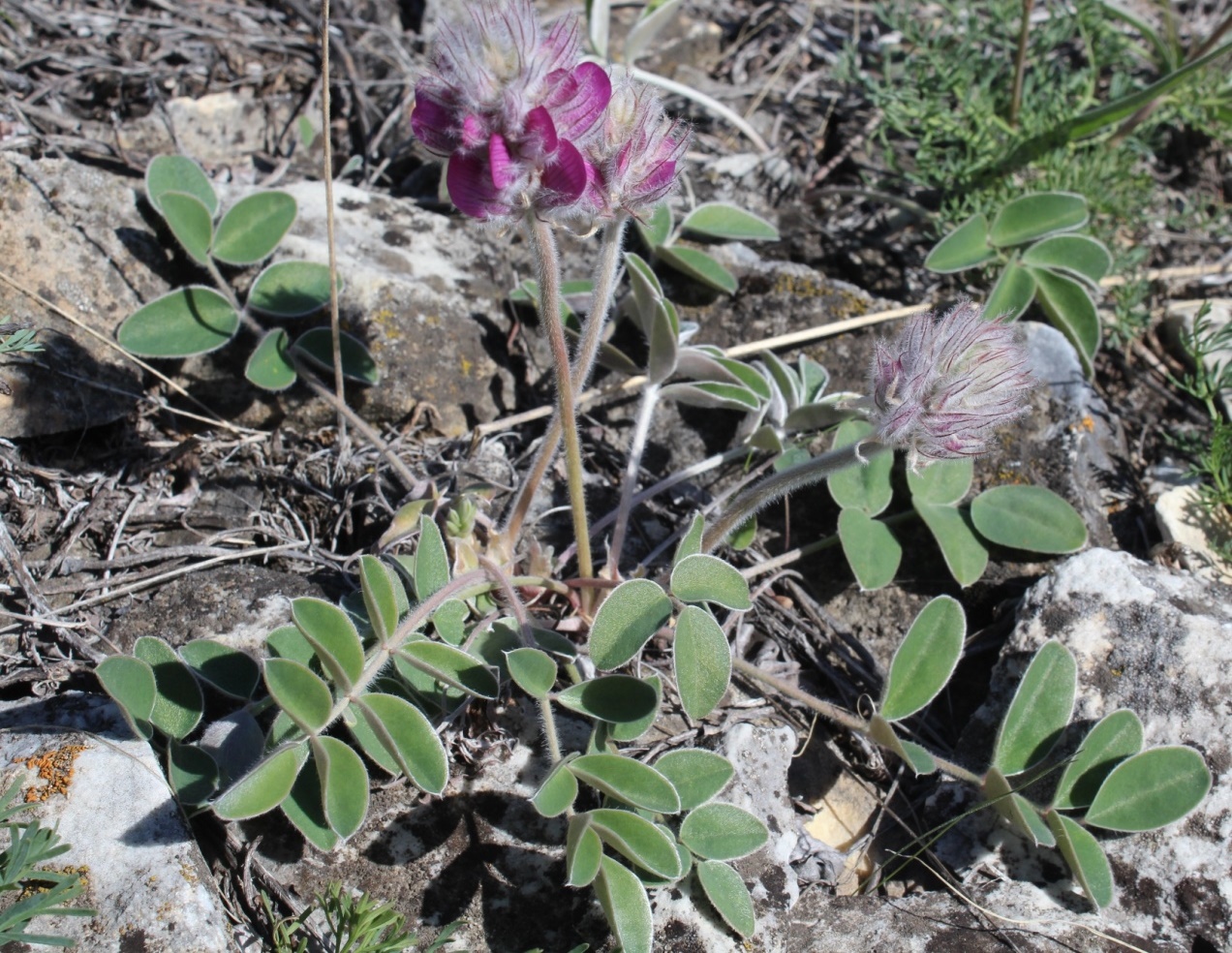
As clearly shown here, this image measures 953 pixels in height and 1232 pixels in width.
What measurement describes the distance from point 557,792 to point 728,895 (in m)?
0.46

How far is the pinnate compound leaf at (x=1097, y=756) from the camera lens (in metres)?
2.52

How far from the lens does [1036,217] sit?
11.4 ft

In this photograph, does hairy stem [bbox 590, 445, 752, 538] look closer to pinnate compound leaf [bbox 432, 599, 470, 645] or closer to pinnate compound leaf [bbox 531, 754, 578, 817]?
pinnate compound leaf [bbox 432, 599, 470, 645]

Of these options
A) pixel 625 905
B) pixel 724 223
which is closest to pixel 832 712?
pixel 625 905

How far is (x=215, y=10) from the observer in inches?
169

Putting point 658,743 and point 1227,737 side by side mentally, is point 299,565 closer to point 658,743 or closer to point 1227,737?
point 658,743

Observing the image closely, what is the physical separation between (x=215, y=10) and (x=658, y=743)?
3.61 meters

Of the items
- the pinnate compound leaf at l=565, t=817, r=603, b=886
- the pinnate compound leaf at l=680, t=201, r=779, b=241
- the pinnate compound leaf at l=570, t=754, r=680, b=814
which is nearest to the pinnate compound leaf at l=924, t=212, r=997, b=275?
the pinnate compound leaf at l=680, t=201, r=779, b=241

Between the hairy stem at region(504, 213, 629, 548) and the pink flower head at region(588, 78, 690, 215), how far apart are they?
0.23 ft

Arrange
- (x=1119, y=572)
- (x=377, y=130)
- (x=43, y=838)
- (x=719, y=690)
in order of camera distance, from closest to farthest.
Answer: (x=43, y=838)
(x=719, y=690)
(x=1119, y=572)
(x=377, y=130)

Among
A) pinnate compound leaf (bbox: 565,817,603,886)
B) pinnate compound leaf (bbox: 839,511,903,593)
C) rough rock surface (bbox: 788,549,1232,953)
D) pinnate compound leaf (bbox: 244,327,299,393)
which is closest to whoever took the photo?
pinnate compound leaf (bbox: 565,817,603,886)

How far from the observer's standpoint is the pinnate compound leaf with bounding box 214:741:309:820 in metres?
2.02

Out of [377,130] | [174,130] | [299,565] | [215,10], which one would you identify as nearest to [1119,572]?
[299,565]

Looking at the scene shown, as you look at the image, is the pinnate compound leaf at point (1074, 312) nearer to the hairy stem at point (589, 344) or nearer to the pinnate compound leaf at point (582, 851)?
the hairy stem at point (589, 344)
